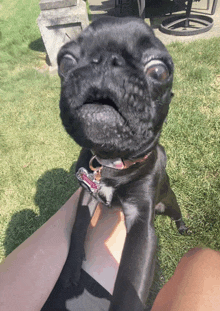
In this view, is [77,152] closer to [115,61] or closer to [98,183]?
[98,183]

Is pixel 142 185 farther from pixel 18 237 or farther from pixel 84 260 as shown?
pixel 18 237

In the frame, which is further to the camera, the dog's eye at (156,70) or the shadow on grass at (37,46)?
the shadow on grass at (37,46)

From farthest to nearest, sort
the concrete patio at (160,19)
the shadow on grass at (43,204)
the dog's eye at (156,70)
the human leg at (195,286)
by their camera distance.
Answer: the concrete patio at (160,19), the shadow on grass at (43,204), the dog's eye at (156,70), the human leg at (195,286)

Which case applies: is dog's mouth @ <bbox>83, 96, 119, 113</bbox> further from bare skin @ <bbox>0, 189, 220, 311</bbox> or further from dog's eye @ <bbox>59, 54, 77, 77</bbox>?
bare skin @ <bbox>0, 189, 220, 311</bbox>

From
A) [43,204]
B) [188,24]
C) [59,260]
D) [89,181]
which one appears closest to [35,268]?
[59,260]

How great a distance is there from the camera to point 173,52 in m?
4.72

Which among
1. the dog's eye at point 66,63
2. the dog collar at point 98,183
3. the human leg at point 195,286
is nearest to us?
the human leg at point 195,286

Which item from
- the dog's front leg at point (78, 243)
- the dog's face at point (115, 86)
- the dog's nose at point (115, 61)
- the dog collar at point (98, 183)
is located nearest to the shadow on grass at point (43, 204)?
the dog's front leg at point (78, 243)

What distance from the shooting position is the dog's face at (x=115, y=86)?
965mm

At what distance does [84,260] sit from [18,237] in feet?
4.15

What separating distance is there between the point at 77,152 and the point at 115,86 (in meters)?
2.55

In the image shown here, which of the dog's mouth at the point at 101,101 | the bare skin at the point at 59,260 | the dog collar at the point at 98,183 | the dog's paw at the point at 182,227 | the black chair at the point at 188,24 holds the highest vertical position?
the dog's mouth at the point at 101,101

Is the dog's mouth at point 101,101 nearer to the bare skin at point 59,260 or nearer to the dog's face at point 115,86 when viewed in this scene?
the dog's face at point 115,86

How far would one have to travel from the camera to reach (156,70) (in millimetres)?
1062
